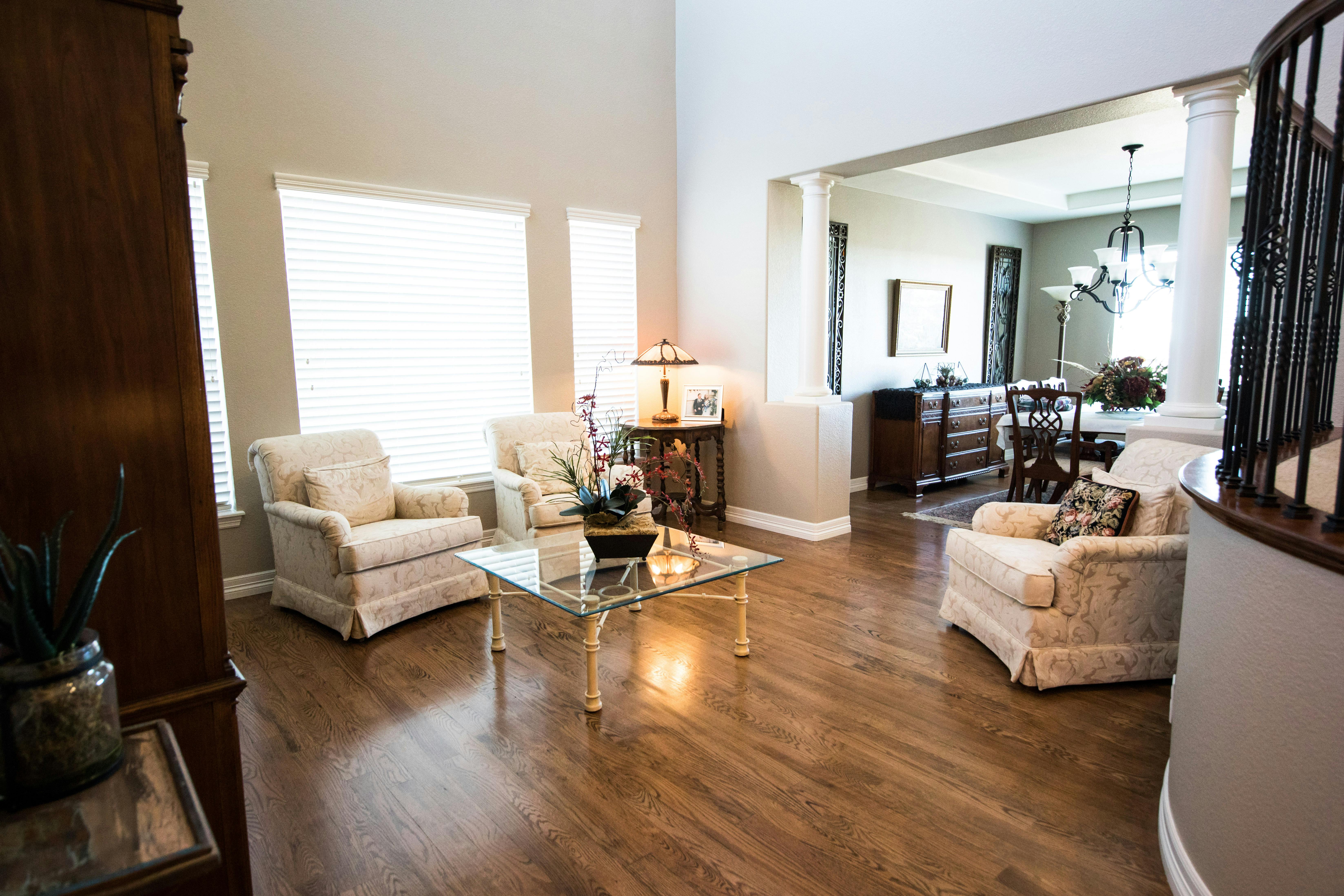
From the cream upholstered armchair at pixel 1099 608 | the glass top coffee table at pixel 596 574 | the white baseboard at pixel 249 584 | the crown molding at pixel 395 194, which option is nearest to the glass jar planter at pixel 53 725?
the glass top coffee table at pixel 596 574

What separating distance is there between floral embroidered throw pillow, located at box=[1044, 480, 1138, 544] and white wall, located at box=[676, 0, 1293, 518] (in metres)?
1.89

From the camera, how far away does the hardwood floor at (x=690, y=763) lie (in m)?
1.99

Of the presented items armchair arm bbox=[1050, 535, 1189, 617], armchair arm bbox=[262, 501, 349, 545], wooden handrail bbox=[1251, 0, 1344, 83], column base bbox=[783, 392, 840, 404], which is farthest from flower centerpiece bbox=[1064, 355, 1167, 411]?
armchair arm bbox=[262, 501, 349, 545]

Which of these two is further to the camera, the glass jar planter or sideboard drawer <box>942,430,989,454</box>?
sideboard drawer <box>942,430,989,454</box>

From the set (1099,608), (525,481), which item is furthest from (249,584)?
(1099,608)

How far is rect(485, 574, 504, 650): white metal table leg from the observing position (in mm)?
3344

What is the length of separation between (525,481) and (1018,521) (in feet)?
8.94

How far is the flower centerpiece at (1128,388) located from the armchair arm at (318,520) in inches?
211

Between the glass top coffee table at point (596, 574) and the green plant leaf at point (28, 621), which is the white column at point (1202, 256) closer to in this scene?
the glass top coffee table at point (596, 574)

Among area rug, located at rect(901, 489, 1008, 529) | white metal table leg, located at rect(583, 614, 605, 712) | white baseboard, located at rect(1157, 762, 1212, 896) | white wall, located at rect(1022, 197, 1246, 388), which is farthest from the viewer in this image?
white wall, located at rect(1022, 197, 1246, 388)

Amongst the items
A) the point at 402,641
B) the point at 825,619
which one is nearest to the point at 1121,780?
the point at 825,619

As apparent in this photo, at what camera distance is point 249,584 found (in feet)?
13.9

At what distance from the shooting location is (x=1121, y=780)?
236 cm

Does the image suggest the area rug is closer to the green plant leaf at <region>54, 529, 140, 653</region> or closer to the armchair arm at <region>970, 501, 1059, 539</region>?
the armchair arm at <region>970, 501, 1059, 539</region>
